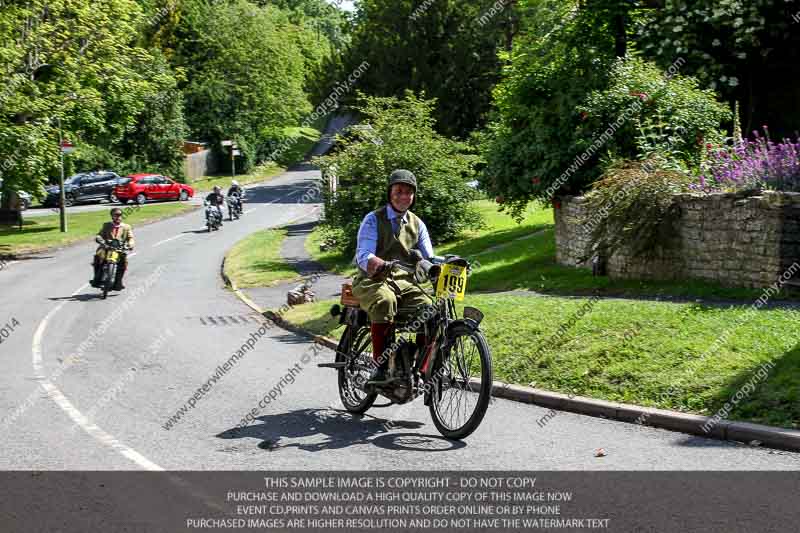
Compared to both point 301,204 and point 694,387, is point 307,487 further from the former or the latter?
point 301,204

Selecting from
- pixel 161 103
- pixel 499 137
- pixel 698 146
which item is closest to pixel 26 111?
pixel 499 137

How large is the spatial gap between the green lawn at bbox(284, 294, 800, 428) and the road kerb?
0.19 meters

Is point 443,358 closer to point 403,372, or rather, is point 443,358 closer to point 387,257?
point 403,372

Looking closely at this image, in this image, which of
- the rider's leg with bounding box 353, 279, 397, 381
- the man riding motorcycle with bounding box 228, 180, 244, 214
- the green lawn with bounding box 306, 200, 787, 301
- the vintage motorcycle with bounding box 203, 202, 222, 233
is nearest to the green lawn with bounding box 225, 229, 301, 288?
the green lawn with bounding box 306, 200, 787, 301

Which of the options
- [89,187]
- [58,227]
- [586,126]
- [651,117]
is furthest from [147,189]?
[651,117]

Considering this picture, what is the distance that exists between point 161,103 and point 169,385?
187ft

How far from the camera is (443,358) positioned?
795 cm

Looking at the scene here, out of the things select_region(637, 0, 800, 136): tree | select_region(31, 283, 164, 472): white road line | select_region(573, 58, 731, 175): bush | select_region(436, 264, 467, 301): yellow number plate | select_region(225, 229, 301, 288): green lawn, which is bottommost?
select_region(225, 229, 301, 288): green lawn

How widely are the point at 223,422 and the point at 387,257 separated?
2238mm

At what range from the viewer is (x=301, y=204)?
5591 cm

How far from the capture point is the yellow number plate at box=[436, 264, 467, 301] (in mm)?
7807

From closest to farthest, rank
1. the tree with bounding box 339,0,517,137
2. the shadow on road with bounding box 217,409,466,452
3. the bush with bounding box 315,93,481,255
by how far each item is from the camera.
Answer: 1. the shadow on road with bounding box 217,409,466,452
2. the bush with bounding box 315,93,481,255
3. the tree with bounding box 339,0,517,137

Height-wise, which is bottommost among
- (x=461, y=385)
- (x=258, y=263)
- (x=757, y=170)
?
(x=258, y=263)

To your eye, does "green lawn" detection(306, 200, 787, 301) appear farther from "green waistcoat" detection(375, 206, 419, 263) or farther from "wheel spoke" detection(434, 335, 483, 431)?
"wheel spoke" detection(434, 335, 483, 431)
